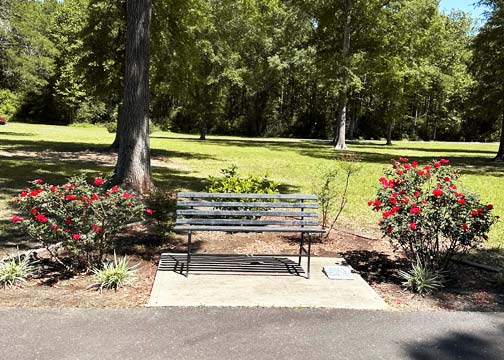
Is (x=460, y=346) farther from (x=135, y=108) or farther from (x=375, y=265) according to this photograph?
(x=135, y=108)

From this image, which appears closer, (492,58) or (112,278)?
(112,278)

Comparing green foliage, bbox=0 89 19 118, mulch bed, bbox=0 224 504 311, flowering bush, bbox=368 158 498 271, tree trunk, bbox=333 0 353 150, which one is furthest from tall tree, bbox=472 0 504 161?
green foliage, bbox=0 89 19 118

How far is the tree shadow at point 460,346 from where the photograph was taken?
3.68m

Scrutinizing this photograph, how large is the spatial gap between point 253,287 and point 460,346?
7.20 ft

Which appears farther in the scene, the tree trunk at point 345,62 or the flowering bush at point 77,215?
the tree trunk at point 345,62

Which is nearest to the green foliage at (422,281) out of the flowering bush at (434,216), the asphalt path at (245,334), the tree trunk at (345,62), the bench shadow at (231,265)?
the flowering bush at (434,216)

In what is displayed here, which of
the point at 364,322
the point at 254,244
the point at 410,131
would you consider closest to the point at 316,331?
the point at 364,322

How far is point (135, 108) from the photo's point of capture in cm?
952

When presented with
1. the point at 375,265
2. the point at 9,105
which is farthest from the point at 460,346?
the point at 9,105

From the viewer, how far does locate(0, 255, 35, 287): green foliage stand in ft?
16.0

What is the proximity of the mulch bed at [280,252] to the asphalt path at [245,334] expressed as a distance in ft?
0.92

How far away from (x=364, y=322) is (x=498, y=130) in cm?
5453

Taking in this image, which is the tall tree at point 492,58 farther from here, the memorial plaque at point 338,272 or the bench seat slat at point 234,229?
the bench seat slat at point 234,229

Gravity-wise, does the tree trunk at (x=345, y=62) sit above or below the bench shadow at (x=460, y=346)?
above
